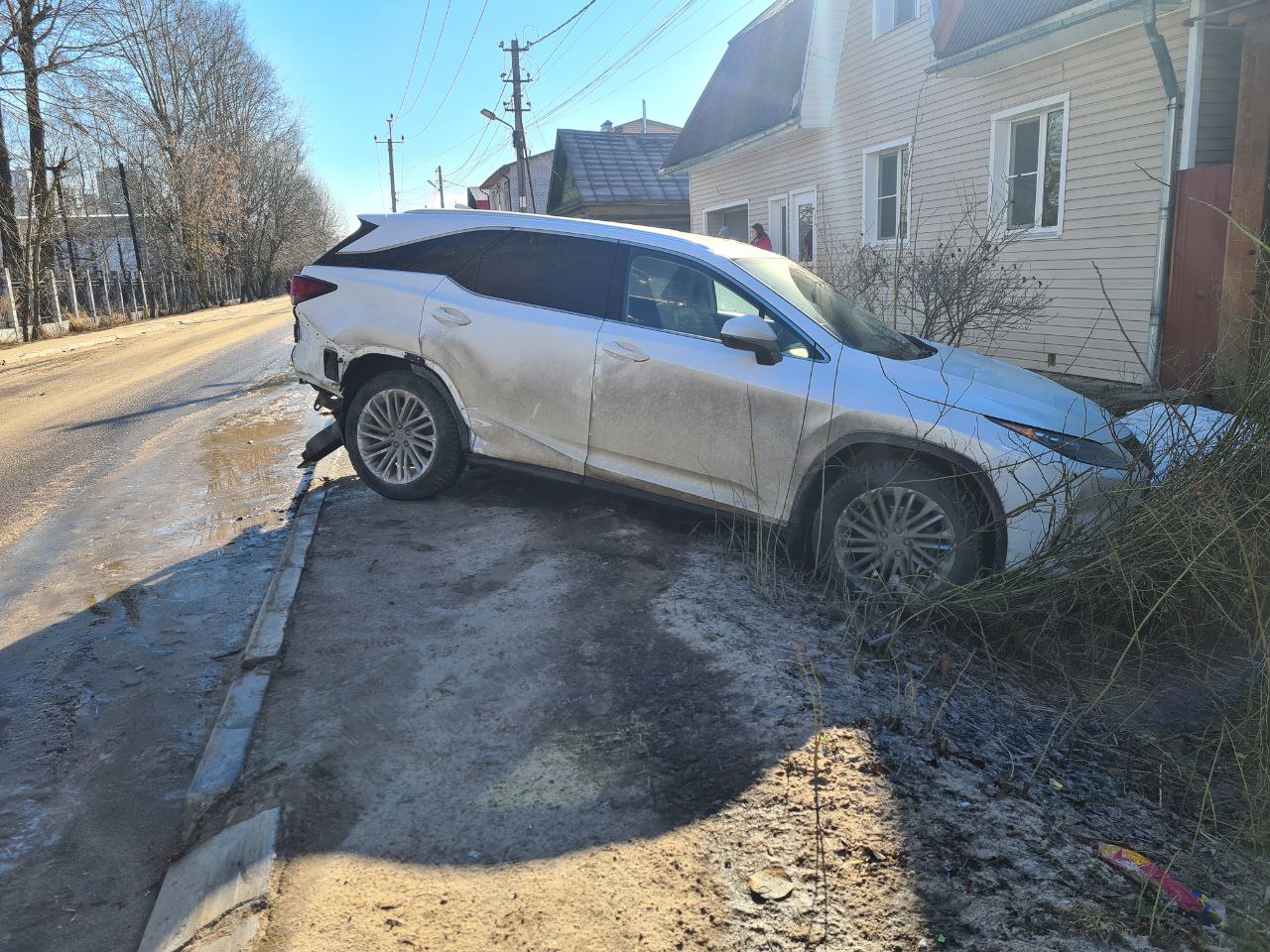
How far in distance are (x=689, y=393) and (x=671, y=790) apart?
2.48 metres

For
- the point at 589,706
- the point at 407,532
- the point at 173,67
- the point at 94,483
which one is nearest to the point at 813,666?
the point at 589,706

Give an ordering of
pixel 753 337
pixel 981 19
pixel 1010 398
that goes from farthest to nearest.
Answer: pixel 981 19
pixel 753 337
pixel 1010 398

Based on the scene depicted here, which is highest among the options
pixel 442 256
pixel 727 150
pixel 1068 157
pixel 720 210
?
pixel 727 150

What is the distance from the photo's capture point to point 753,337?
15.1ft

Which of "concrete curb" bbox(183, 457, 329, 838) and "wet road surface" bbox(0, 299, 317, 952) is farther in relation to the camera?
"concrete curb" bbox(183, 457, 329, 838)

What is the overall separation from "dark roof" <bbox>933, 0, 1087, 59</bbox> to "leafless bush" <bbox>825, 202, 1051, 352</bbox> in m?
2.20

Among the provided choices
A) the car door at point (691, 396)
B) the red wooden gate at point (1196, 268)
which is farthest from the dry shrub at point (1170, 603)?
the red wooden gate at point (1196, 268)

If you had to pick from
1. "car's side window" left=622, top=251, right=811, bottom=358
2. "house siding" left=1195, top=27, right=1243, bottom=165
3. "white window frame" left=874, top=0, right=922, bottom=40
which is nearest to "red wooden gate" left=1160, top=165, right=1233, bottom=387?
"house siding" left=1195, top=27, right=1243, bottom=165

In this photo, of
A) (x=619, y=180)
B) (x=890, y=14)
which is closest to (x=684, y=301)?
(x=890, y=14)

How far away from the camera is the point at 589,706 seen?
11.3ft

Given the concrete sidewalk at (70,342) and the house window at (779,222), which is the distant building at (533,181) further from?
the house window at (779,222)

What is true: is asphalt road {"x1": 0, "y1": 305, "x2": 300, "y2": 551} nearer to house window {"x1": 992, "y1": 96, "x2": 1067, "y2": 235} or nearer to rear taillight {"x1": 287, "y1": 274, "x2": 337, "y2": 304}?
rear taillight {"x1": 287, "y1": 274, "x2": 337, "y2": 304}

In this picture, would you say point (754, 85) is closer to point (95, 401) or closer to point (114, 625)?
point (95, 401)

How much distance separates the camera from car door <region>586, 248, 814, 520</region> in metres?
4.68
